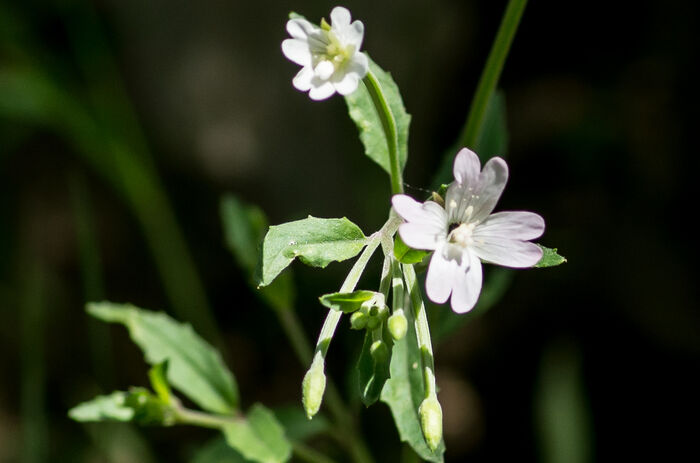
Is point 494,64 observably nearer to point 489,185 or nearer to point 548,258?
point 489,185

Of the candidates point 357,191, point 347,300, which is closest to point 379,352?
point 347,300

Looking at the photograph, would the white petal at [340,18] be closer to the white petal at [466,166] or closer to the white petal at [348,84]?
the white petal at [348,84]

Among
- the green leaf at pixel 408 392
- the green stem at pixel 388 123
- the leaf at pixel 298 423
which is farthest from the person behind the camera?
the leaf at pixel 298 423

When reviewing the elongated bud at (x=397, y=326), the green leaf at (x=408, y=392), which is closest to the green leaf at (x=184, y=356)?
the green leaf at (x=408, y=392)

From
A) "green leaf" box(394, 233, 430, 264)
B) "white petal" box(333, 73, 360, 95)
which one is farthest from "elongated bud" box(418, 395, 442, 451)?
"white petal" box(333, 73, 360, 95)

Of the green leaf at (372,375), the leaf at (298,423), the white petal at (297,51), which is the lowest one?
the leaf at (298,423)

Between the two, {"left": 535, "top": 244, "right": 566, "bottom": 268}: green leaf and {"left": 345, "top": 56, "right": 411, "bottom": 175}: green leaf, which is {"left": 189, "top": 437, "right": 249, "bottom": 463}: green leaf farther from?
{"left": 535, "top": 244, "right": 566, "bottom": 268}: green leaf

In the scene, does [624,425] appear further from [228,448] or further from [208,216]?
[208,216]

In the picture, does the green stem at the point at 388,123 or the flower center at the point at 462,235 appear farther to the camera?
the green stem at the point at 388,123

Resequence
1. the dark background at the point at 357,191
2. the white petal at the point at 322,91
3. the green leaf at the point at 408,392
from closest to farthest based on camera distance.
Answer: the white petal at the point at 322,91 → the green leaf at the point at 408,392 → the dark background at the point at 357,191
